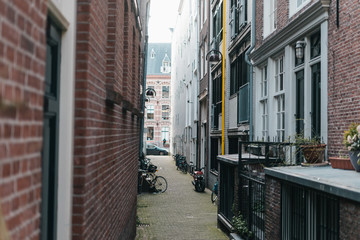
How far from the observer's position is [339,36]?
733 cm

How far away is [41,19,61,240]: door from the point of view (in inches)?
120

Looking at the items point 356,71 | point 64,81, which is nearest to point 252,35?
point 356,71

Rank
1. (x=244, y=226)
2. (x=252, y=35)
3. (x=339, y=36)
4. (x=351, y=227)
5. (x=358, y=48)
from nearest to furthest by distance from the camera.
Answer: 1. (x=351, y=227)
2. (x=358, y=48)
3. (x=339, y=36)
4. (x=244, y=226)
5. (x=252, y=35)

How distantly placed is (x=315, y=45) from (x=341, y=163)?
288 centimetres

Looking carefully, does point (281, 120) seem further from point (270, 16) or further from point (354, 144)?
point (354, 144)

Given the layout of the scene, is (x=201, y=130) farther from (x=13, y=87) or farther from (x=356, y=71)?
(x=13, y=87)

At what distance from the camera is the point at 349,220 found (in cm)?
514

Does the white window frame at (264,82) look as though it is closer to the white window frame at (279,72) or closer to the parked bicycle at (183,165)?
the white window frame at (279,72)

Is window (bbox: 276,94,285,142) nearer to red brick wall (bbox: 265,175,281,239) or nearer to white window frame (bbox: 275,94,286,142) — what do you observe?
white window frame (bbox: 275,94,286,142)

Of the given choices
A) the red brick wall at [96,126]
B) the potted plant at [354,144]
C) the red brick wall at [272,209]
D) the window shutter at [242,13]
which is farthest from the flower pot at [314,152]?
the window shutter at [242,13]

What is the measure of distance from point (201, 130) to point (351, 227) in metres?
19.8

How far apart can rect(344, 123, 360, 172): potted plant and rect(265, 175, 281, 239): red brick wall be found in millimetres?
1865

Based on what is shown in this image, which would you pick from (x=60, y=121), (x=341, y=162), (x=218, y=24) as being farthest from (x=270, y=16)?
(x=60, y=121)

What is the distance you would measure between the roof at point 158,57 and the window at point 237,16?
158 feet
